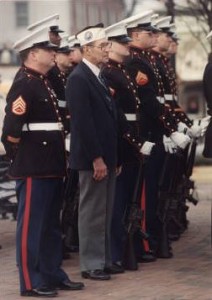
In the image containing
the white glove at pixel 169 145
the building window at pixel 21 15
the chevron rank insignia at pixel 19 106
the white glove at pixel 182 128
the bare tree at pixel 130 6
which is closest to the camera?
the chevron rank insignia at pixel 19 106

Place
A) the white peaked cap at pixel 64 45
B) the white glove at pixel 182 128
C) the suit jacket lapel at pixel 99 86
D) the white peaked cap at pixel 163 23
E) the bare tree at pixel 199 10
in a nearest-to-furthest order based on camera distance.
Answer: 1. the suit jacket lapel at pixel 99 86
2. the white peaked cap at pixel 64 45
3. the white glove at pixel 182 128
4. the white peaked cap at pixel 163 23
5. the bare tree at pixel 199 10

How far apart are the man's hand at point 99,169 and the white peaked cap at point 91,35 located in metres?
0.94

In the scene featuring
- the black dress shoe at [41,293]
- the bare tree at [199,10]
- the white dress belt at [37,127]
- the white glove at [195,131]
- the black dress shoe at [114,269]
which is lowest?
the black dress shoe at [114,269]

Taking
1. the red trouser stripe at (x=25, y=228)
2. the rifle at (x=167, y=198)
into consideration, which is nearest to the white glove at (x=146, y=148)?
the rifle at (x=167, y=198)

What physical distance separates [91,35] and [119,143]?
0.94m

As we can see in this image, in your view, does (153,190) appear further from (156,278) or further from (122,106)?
(156,278)

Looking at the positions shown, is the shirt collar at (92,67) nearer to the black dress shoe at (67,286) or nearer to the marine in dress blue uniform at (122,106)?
the marine in dress blue uniform at (122,106)

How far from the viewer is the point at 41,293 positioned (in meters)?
7.30

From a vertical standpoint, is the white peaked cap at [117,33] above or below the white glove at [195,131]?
above

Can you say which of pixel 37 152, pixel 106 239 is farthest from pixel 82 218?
pixel 37 152

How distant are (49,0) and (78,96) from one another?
23934mm

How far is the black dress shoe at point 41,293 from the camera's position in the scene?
730 cm

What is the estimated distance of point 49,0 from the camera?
1227 inches

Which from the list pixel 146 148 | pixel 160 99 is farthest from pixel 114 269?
pixel 160 99
